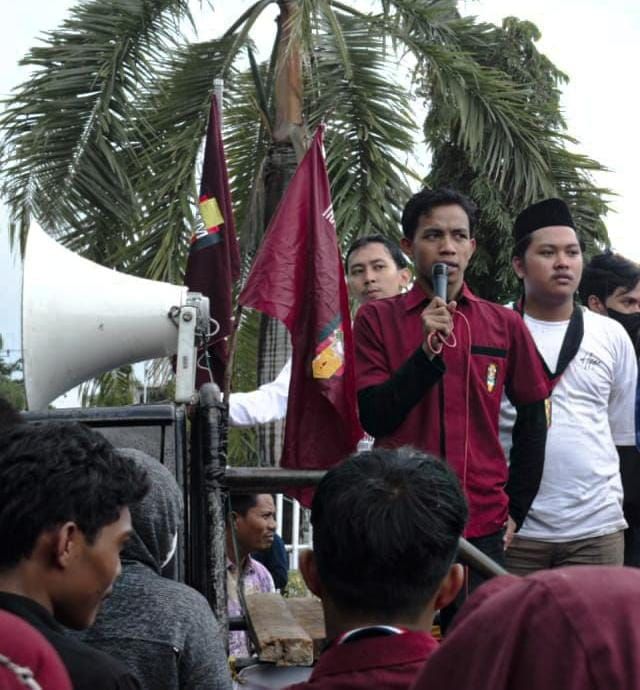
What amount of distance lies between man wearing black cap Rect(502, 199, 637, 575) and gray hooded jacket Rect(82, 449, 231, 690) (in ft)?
6.17

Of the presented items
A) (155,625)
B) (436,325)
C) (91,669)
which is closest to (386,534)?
(91,669)

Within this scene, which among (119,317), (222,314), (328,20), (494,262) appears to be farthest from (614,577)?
(494,262)

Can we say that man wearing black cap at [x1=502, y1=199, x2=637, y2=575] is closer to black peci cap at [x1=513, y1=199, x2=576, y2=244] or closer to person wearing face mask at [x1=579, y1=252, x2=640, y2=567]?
black peci cap at [x1=513, y1=199, x2=576, y2=244]

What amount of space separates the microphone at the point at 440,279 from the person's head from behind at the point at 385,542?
1.62 metres

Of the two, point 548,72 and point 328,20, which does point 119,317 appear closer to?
point 328,20

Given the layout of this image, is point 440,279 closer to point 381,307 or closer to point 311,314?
point 381,307

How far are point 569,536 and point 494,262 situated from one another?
16.0m

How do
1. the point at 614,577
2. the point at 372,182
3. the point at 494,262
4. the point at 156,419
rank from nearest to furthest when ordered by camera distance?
the point at 614,577, the point at 156,419, the point at 372,182, the point at 494,262

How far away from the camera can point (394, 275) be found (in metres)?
5.56

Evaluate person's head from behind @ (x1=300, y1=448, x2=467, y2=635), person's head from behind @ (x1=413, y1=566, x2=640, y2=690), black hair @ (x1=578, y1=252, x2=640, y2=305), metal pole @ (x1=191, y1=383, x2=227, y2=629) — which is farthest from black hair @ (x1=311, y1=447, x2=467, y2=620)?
black hair @ (x1=578, y1=252, x2=640, y2=305)

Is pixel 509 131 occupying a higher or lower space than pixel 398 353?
higher

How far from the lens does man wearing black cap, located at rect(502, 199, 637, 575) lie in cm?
445

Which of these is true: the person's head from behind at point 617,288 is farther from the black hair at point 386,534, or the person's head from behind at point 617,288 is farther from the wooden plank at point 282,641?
the black hair at point 386,534

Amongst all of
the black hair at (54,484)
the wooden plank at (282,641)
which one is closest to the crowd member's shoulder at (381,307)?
the wooden plank at (282,641)
